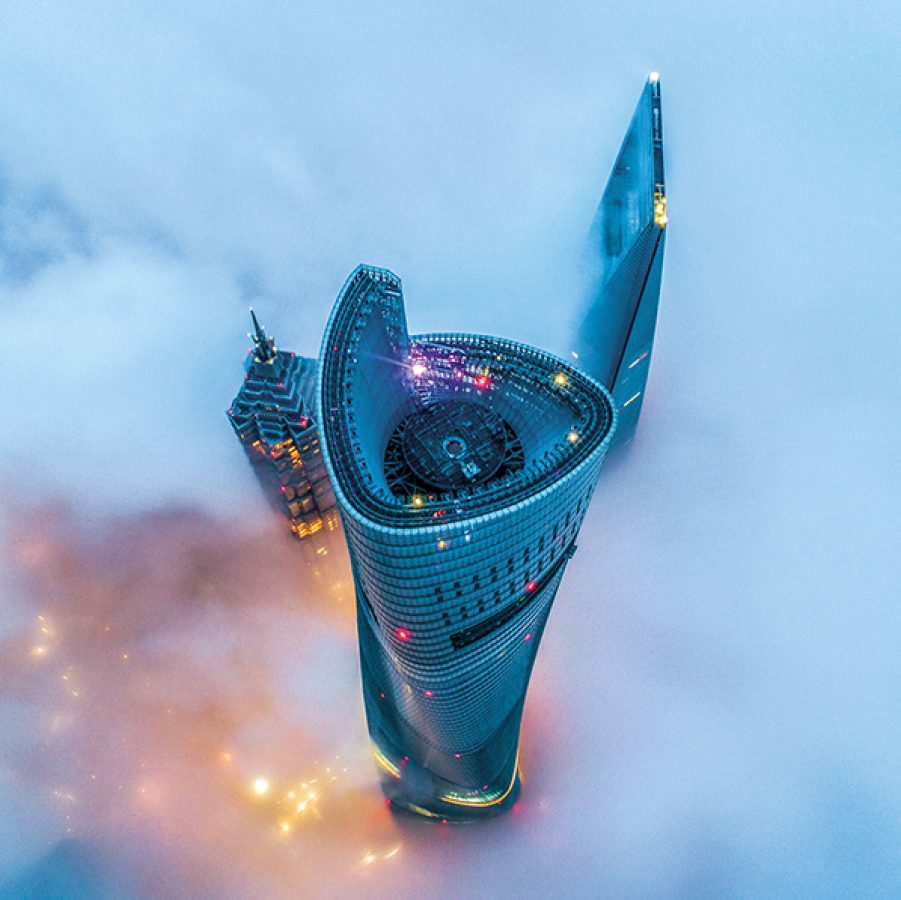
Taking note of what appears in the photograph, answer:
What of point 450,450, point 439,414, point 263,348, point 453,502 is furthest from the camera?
point 263,348

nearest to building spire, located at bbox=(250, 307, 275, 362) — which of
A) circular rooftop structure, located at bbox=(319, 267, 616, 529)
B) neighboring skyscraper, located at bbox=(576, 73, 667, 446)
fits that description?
circular rooftop structure, located at bbox=(319, 267, 616, 529)

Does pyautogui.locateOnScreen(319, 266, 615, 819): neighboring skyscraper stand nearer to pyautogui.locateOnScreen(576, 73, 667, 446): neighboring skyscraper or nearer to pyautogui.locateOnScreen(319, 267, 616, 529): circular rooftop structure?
pyautogui.locateOnScreen(319, 267, 616, 529): circular rooftop structure

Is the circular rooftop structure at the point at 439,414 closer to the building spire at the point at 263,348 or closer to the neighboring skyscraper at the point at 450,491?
the neighboring skyscraper at the point at 450,491

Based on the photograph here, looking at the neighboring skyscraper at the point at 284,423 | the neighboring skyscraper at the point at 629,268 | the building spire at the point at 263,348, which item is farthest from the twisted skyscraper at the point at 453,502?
the building spire at the point at 263,348

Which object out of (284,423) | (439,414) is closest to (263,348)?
(284,423)

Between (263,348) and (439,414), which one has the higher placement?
(439,414)

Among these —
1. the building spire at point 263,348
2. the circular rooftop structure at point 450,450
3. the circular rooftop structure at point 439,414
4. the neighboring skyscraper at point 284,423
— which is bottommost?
the neighboring skyscraper at point 284,423

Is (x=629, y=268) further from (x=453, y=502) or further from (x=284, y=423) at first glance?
(x=284, y=423)
